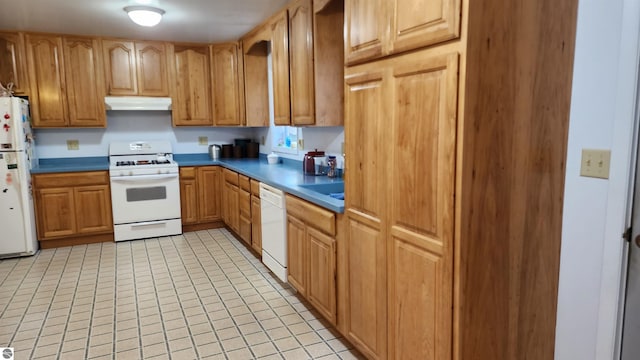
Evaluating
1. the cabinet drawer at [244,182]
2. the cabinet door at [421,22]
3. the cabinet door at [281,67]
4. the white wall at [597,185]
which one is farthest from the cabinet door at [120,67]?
the white wall at [597,185]

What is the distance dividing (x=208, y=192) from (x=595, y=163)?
428 centimetres

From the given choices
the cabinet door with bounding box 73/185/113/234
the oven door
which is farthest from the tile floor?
the oven door

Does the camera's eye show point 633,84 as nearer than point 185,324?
Yes

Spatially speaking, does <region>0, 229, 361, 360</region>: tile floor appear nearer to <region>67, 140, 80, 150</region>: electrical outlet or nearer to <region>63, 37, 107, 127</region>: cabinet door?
<region>67, 140, 80, 150</region>: electrical outlet

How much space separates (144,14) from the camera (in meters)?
3.31

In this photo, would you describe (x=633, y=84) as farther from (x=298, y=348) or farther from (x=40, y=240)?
(x=40, y=240)

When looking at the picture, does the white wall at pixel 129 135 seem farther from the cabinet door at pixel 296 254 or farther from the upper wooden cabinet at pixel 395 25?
the upper wooden cabinet at pixel 395 25

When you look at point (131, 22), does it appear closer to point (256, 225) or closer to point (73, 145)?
point (73, 145)

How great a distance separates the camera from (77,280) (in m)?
3.56

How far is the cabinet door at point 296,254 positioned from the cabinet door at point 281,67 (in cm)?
102

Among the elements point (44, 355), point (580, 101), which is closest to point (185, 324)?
point (44, 355)

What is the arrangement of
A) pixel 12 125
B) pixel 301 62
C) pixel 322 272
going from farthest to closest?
→ pixel 12 125 < pixel 301 62 < pixel 322 272

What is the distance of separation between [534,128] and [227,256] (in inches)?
129

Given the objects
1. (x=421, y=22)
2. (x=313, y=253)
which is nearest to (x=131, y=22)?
(x=313, y=253)
